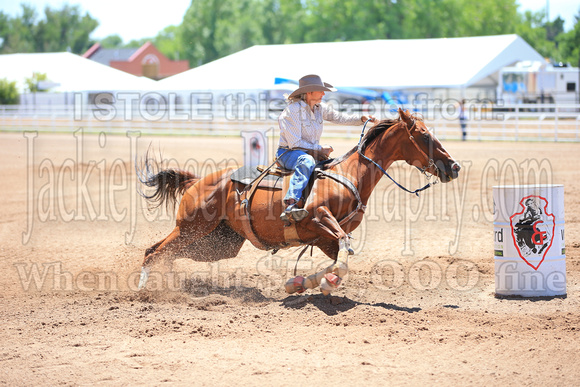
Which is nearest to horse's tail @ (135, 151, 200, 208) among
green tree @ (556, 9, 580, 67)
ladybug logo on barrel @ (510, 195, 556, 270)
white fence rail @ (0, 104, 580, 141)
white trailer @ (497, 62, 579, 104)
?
ladybug logo on barrel @ (510, 195, 556, 270)

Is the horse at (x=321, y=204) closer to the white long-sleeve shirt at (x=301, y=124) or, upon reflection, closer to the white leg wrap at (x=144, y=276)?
the white leg wrap at (x=144, y=276)

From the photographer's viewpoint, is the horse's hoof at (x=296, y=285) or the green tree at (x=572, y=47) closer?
the horse's hoof at (x=296, y=285)

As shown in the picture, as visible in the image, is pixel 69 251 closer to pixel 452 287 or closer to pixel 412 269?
pixel 412 269

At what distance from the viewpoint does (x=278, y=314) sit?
582 centimetres

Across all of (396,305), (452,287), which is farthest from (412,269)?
(396,305)

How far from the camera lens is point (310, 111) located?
6125 millimetres

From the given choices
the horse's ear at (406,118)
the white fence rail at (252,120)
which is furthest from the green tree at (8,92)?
the horse's ear at (406,118)

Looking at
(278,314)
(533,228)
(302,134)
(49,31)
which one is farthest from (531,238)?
(49,31)

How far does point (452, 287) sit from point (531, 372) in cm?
243

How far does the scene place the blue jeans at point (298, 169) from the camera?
5.81 metres

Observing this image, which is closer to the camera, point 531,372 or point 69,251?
point 531,372

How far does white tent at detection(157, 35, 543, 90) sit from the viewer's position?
30.8 m

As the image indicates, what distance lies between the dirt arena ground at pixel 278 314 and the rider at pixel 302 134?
1.13m

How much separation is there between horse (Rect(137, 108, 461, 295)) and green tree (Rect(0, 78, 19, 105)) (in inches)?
1534
